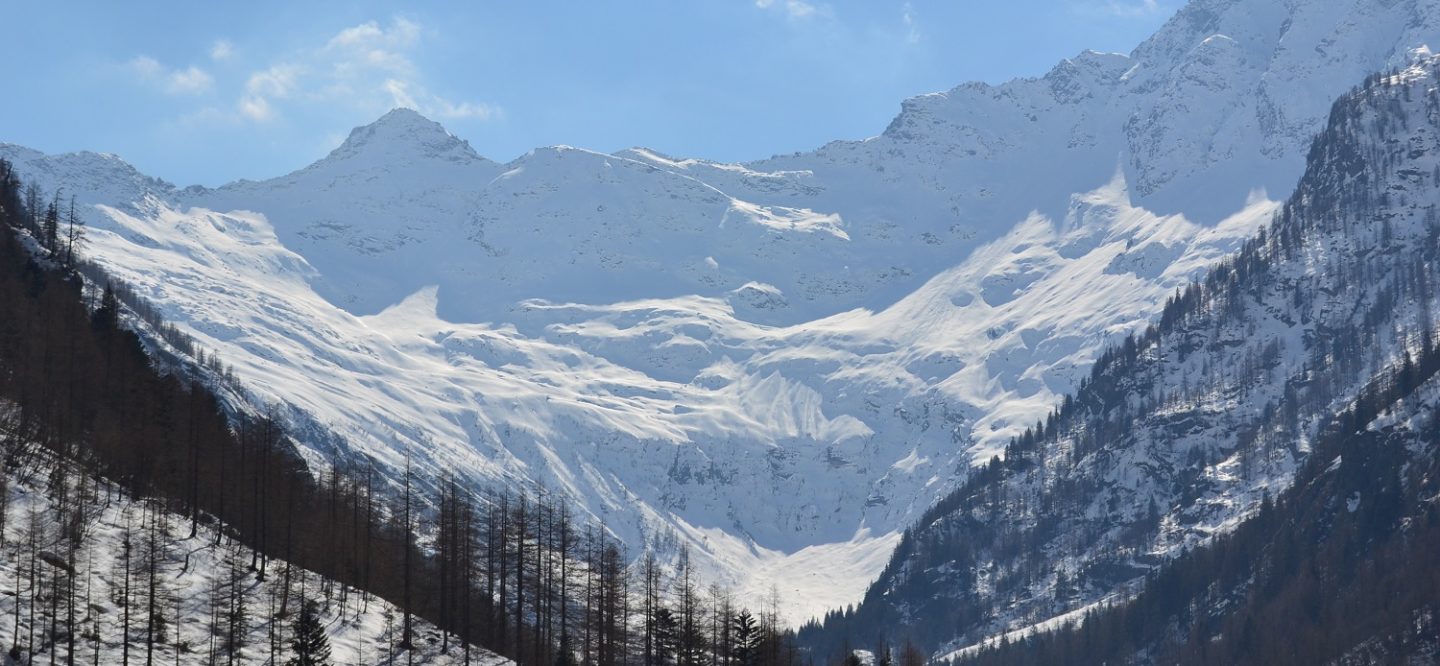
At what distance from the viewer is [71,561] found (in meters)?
116

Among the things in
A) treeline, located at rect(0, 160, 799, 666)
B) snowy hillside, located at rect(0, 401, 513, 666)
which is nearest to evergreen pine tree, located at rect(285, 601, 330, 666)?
snowy hillside, located at rect(0, 401, 513, 666)

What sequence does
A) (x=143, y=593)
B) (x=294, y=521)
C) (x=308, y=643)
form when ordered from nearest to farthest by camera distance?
(x=308, y=643)
(x=143, y=593)
(x=294, y=521)

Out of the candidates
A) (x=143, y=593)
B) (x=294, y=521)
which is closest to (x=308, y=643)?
(x=143, y=593)

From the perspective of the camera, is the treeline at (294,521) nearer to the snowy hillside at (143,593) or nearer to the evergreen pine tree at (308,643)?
the snowy hillside at (143,593)

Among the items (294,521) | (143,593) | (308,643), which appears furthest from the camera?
(294,521)

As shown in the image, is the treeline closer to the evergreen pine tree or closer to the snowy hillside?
the snowy hillside

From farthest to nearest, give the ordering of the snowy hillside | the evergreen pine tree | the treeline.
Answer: the treeline, the snowy hillside, the evergreen pine tree

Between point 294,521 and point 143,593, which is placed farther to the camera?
point 294,521

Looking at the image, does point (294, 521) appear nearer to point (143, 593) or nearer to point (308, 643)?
point (143, 593)

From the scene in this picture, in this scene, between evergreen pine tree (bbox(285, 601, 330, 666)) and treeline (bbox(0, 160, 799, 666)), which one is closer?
evergreen pine tree (bbox(285, 601, 330, 666))

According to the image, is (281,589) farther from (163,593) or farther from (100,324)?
(100,324)

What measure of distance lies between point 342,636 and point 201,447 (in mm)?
36556

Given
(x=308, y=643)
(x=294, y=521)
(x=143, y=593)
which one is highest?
(x=294, y=521)

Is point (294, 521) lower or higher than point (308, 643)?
higher
